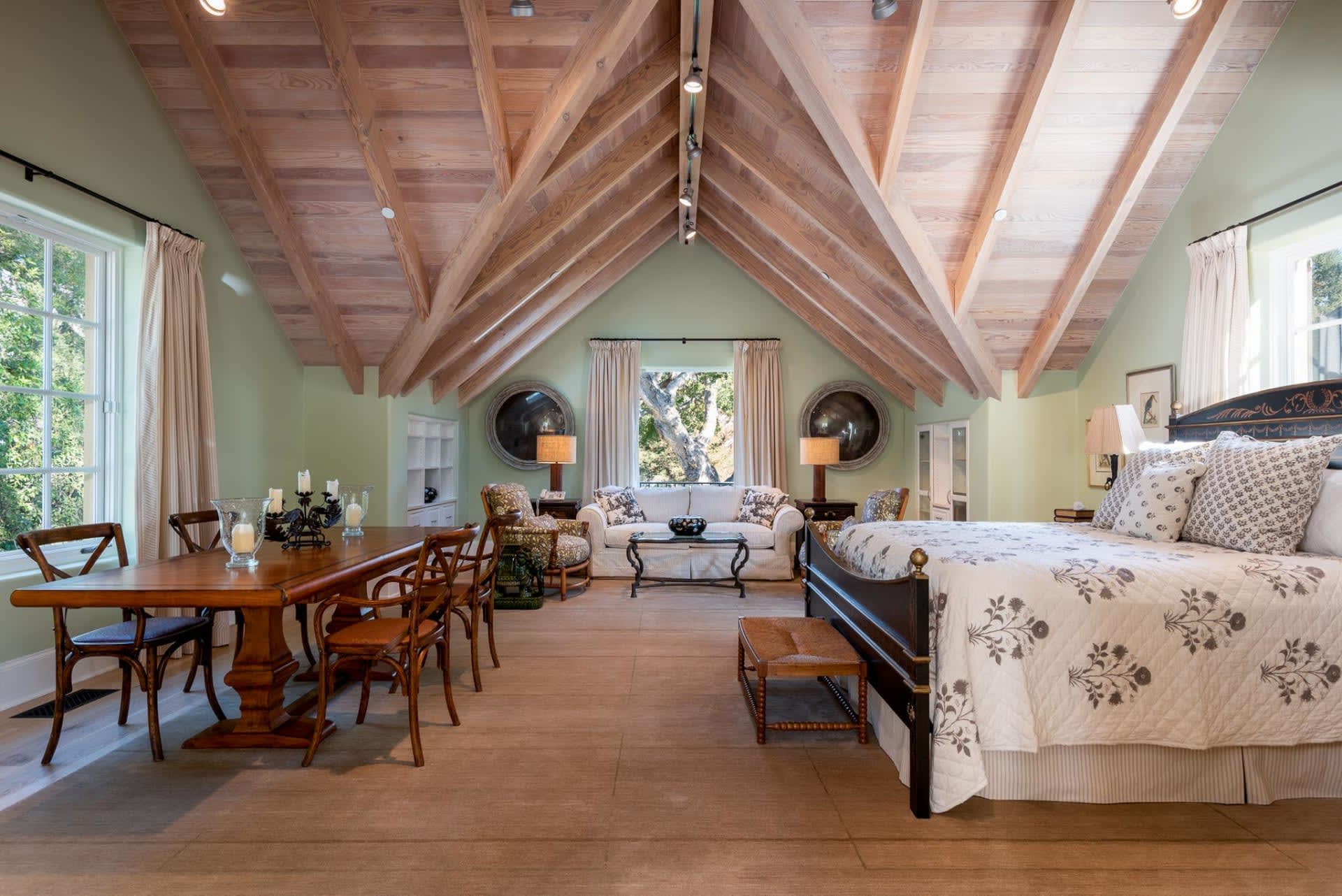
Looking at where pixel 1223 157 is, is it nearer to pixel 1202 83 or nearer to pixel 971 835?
pixel 1202 83

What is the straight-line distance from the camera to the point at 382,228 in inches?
176

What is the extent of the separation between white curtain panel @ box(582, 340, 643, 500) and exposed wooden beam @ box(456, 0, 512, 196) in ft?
12.9

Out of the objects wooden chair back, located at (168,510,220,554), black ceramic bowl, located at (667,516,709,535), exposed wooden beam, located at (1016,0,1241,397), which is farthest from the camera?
black ceramic bowl, located at (667,516,709,535)

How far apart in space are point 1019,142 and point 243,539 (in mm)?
4071

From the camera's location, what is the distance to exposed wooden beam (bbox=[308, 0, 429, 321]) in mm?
3363

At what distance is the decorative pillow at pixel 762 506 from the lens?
6.84 m

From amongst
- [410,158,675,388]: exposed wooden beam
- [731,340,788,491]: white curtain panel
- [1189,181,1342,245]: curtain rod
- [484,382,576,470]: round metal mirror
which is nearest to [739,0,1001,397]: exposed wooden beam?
[1189,181,1342,245]: curtain rod

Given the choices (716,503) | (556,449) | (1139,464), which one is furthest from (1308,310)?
(556,449)

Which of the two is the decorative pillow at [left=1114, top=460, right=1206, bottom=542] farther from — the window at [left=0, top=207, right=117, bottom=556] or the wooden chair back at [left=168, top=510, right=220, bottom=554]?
the window at [left=0, top=207, right=117, bottom=556]

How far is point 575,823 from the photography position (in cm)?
222

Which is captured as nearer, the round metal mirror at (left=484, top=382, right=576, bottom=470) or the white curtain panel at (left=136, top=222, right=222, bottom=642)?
the white curtain panel at (left=136, top=222, right=222, bottom=642)

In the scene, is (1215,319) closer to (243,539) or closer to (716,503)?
(716,503)

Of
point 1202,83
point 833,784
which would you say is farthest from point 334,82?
point 1202,83

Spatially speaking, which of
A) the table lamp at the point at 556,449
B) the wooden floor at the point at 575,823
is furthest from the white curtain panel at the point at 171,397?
the table lamp at the point at 556,449
